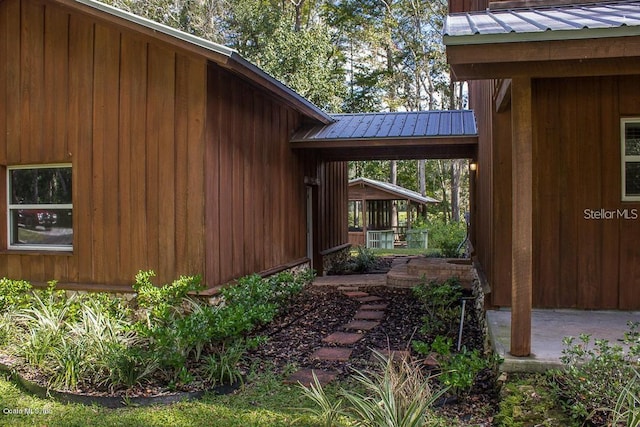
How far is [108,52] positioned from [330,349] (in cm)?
448

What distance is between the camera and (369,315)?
6.44 m

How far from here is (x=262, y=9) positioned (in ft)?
67.6

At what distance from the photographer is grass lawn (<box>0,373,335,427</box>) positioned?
340 centimetres

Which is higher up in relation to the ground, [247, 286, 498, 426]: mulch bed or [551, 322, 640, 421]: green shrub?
[551, 322, 640, 421]: green shrub

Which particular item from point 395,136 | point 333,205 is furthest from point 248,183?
point 333,205

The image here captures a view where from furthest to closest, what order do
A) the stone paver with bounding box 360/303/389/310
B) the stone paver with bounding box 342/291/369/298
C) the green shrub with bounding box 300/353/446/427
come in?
the stone paver with bounding box 342/291/369/298, the stone paver with bounding box 360/303/389/310, the green shrub with bounding box 300/353/446/427

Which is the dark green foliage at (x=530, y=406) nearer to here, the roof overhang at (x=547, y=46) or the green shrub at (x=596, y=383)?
the green shrub at (x=596, y=383)

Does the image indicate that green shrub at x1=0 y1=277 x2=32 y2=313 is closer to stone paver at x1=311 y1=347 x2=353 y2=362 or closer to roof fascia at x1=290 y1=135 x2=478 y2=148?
stone paver at x1=311 y1=347 x2=353 y2=362

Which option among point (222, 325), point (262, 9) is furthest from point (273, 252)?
point (262, 9)

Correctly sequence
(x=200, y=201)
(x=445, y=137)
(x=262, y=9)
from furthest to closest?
(x=262, y=9)
(x=445, y=137)
(x=200, y=201)

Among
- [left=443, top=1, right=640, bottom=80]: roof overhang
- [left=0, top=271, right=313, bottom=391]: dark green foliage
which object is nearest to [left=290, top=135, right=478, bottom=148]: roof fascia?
[left=0, top=271, right=313, bottom=391]: dark green foliage

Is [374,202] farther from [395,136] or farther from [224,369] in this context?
[224,369]

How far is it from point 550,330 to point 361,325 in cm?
230

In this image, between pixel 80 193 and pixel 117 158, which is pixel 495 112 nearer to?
pixel 117 158
